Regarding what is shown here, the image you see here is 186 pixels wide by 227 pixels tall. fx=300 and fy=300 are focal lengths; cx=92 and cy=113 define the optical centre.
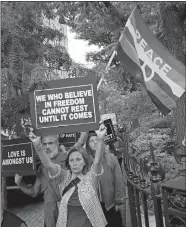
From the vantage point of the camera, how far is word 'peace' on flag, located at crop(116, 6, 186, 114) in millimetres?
2998

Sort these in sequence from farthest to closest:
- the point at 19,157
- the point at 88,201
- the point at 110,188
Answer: the point at 110,188 → the point at 19,157 → the point at 88,201

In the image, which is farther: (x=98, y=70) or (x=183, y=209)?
(x=98, y=70)

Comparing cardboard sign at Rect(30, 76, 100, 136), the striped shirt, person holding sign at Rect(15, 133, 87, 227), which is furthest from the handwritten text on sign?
the striped shirt

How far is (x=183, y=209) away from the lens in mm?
1959

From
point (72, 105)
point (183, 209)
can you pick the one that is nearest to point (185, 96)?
point (72, 105)

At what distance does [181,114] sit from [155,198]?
487 centimetres

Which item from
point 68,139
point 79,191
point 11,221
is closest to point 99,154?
point 79,191

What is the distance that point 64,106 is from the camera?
335 centimetres

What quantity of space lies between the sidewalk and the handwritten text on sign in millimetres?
3889

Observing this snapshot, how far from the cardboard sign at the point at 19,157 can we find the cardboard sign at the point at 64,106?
47cm

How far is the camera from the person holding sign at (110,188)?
3.99m

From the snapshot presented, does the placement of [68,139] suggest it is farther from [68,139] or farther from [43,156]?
[43,156]

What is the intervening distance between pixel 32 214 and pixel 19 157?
4.11 metres

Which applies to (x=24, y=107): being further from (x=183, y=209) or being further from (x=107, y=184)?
(x=183, y=209)
